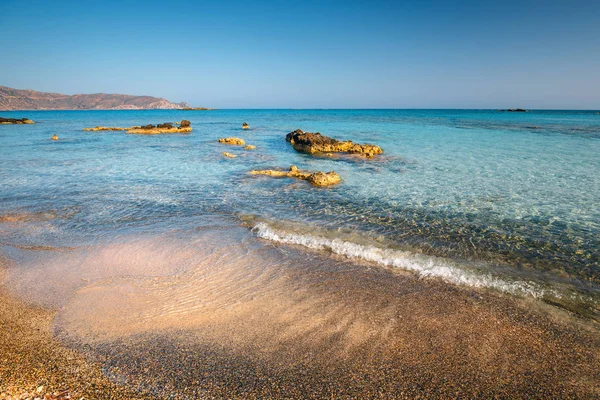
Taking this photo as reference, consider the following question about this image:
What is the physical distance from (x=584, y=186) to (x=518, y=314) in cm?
1094

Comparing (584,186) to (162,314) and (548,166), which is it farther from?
(162,314)

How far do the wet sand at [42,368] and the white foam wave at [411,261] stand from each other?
4.35 m

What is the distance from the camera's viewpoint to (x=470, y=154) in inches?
790

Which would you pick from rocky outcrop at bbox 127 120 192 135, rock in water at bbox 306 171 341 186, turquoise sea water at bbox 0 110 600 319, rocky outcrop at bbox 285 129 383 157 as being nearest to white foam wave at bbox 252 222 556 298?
turquoise sea water at bbox 0 110 600 319

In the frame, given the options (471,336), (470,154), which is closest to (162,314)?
(471,336)

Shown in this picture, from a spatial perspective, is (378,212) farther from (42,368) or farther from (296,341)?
(42,368)

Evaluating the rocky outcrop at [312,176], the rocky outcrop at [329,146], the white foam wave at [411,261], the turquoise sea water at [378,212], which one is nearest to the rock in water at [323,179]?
the rocky outcrop at [312,176]

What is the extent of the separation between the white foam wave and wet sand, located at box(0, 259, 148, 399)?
435cm

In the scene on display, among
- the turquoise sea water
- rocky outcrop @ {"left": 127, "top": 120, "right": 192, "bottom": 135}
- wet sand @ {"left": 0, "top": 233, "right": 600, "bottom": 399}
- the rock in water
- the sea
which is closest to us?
wet sand @ {"left": 0, "top": 233, "right": 600, "bottom": 399}

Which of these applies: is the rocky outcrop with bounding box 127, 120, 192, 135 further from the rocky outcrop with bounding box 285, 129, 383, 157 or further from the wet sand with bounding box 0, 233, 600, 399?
the wet sand with bounding box 0, 233, 600, 399

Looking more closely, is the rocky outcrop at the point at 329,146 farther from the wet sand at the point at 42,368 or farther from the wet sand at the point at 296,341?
the wet sand at the point at 42,368

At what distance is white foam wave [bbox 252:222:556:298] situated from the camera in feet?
17.6

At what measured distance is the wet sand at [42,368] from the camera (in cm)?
317

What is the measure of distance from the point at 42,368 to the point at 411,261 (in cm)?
612
